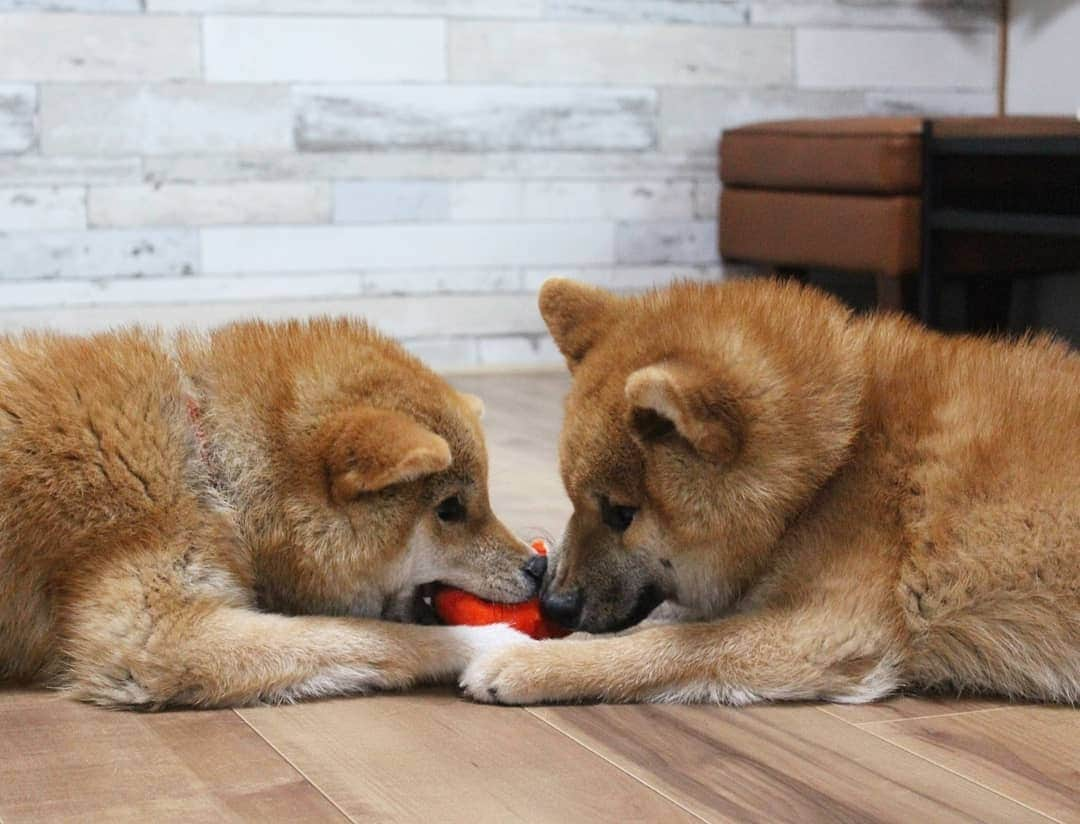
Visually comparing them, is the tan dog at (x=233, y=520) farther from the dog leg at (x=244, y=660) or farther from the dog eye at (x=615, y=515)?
the dog eye at (x=615, y=515)

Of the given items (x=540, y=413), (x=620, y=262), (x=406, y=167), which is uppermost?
(x=406, y=167)

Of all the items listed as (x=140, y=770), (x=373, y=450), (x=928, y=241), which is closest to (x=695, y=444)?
(x=373, y=450)

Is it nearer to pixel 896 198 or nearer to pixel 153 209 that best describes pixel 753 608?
pixel 896 198

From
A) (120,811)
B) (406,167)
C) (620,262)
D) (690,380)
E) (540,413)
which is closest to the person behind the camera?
(120,811)

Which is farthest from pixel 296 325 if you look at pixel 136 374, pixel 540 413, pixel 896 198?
pixel 896 198

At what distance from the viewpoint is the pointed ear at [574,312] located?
2303 millimetres

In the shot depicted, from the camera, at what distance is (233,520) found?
205 cm

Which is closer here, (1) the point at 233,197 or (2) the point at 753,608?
(2) the point at 753,608

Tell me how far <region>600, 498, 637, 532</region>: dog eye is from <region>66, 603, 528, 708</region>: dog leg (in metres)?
0.22

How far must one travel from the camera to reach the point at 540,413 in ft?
14.5

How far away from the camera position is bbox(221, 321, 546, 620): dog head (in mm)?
2027

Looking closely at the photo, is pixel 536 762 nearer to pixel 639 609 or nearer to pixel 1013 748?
pixel 639 609

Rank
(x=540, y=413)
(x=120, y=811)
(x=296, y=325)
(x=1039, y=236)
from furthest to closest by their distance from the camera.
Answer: (x=1039, y=236)
(x=540, y=413)
(x=296, y=325)
(x=120, y=811)

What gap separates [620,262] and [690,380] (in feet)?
12.0
